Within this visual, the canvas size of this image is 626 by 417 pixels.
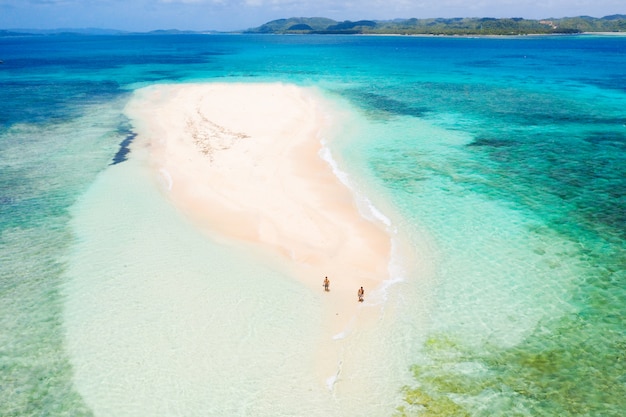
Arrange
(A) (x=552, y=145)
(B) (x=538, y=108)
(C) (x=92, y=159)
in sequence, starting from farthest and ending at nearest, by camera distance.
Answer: (B) (x=538, y=108) < (A) (x=552, y=145) < (C) (x=92, y=159)

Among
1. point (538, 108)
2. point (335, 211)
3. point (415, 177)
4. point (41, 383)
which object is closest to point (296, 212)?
point (335, 211)

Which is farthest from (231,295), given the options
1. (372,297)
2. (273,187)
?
(273,187)

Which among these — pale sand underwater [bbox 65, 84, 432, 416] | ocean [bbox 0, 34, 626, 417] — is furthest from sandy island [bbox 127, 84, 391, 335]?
ocean [bbox 0, 34, 626, 417]

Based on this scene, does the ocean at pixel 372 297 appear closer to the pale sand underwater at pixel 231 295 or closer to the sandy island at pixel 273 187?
the pale sand underwater at pixel 231 295

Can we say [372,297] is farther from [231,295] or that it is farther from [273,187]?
[273,187]

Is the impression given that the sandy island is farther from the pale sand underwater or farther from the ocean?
the ocean

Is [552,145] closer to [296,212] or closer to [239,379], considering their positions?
[296,212]
